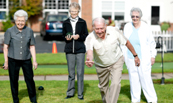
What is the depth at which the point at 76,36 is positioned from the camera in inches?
256

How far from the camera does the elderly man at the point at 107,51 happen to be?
16.2 ft

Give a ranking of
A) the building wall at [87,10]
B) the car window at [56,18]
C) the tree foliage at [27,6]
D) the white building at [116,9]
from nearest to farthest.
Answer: the car window at [56,18] → the tree foliage at [27,6] → the building wall at [87,10] → the white building at [116,9]

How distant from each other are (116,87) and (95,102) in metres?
1.37

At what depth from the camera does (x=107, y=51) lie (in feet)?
16.8

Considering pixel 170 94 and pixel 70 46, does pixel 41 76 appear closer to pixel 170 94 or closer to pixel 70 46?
pixel 70 46

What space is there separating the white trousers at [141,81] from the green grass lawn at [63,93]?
402 millimetres

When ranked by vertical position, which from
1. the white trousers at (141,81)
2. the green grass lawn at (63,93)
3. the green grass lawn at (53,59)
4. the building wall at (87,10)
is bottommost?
the green grass lawn at (63,93)

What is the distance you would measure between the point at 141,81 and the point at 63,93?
1.98 meters

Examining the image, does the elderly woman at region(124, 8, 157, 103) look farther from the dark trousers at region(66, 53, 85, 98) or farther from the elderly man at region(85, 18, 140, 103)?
the dark trousers at region(66, 53, 85, 98)

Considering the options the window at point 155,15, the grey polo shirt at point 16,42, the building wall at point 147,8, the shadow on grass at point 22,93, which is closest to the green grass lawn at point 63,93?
the shadow on grass at point 22,93

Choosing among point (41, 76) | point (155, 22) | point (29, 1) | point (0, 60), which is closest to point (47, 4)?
point (29, 1)

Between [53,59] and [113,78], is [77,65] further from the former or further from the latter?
[53,59]

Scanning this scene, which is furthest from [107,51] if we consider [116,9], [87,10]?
[116,9]

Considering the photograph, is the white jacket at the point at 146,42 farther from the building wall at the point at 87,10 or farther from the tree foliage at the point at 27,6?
the tree foliage at the point at 27,6
